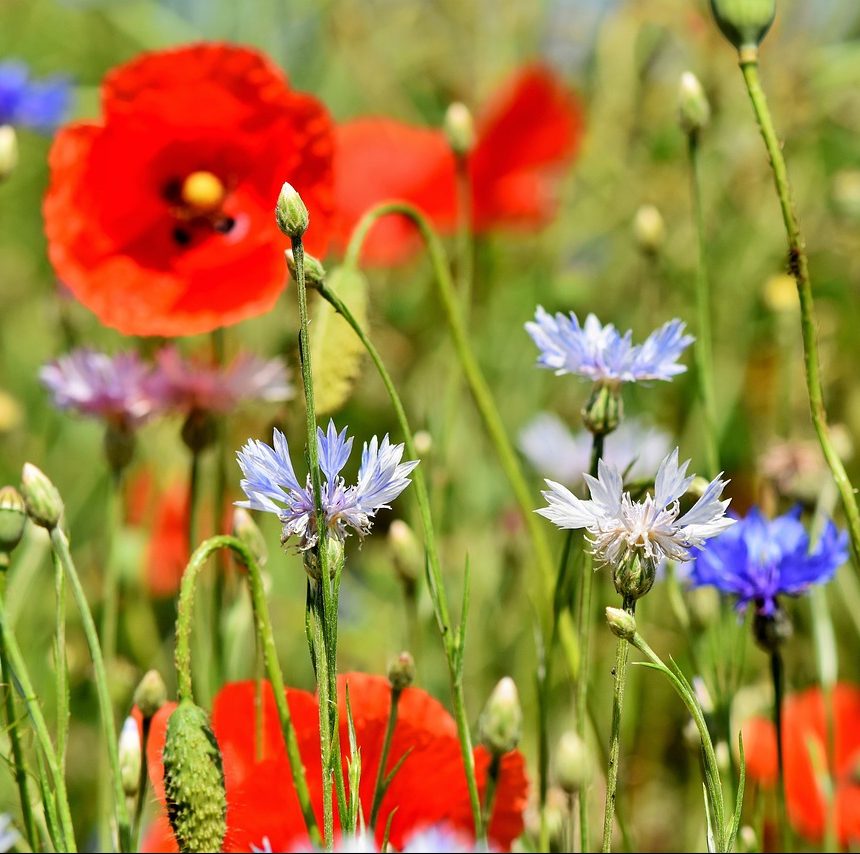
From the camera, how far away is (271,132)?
2.85 ft

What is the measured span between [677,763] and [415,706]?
22.6 inches

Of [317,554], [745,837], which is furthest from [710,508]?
[745,837]

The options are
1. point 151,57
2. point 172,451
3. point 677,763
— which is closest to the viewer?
point 151,57

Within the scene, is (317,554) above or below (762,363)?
below

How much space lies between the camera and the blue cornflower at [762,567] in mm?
646

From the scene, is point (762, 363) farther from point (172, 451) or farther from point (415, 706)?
point (415, 706)

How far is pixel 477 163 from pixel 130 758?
1.04m

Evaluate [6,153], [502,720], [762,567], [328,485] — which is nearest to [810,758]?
[762,567]

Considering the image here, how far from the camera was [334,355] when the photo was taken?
70 centimetres

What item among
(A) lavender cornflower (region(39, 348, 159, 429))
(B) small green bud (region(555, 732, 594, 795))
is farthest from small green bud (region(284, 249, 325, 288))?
(A) lavender cornflower (region(39, 348, 159, 429))

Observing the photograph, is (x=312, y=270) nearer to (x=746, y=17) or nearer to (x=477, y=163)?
(x=746, y=17)

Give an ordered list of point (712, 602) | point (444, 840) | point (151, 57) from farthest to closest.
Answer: point (151, 57)
point (712, 602)
point (444, 840)

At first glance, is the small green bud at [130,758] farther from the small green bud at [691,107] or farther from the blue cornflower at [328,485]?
the small green bud at [691,107]

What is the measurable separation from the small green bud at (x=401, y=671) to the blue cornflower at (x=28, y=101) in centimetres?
78
